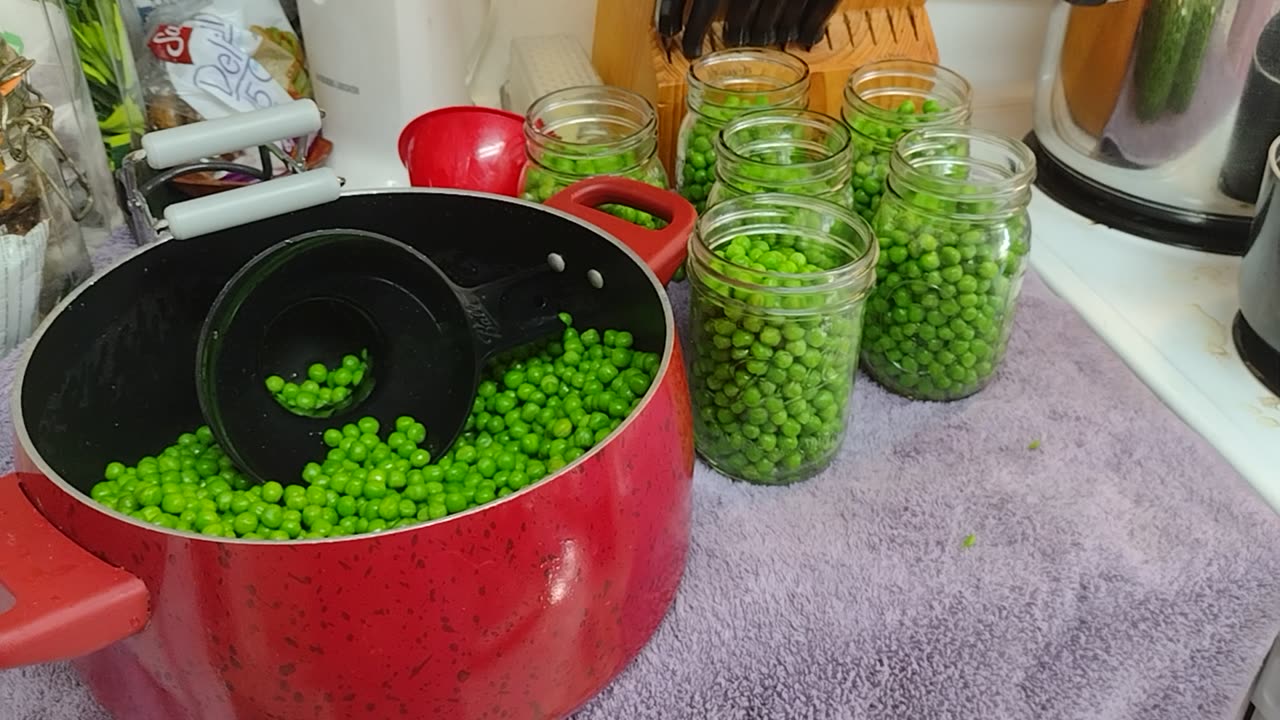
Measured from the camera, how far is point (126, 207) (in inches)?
31.3

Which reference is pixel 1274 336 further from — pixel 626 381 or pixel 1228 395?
pixel 626 381

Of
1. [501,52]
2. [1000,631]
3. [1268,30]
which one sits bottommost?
[1000,631]

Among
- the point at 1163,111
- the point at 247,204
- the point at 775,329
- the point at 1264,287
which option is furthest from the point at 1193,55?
the point at 247,204

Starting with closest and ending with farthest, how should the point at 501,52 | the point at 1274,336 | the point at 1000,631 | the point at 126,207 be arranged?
1. the point at 1000,631
2. the point at 1274,336
3. the point at 126,207
4. the point at 501,52

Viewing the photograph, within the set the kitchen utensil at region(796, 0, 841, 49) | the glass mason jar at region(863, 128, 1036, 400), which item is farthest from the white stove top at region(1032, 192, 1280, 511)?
the kitchen utensil at region(796, 0, 841, 49)

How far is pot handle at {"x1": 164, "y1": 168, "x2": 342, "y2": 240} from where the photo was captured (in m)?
0.50

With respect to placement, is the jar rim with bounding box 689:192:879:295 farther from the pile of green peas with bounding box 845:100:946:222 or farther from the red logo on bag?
the red logo on bag

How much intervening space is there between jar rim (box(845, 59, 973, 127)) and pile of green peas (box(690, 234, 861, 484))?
0.15 m

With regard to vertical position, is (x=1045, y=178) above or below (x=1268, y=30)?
below

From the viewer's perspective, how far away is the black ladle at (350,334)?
1.71 ft

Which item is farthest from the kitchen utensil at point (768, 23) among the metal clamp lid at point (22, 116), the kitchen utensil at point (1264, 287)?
the metal clamp lid at point (22, 116)

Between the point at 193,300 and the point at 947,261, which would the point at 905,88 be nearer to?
the point at 947,261

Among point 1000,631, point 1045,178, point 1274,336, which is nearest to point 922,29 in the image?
point 1045,178

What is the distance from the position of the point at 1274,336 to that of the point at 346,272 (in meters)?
0.55
